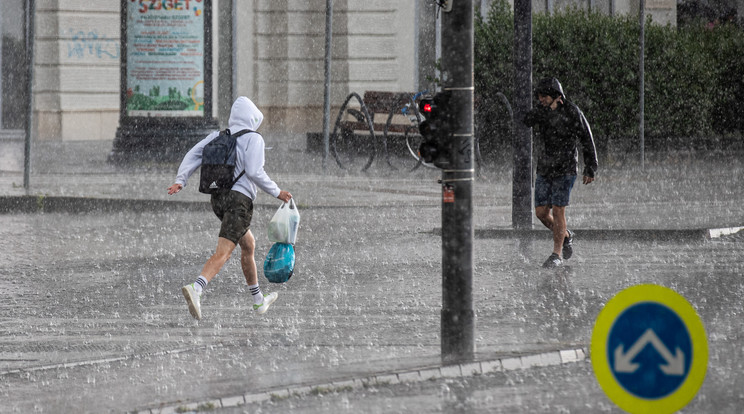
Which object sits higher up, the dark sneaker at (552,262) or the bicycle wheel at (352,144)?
the bicycle wheel at (352,144)

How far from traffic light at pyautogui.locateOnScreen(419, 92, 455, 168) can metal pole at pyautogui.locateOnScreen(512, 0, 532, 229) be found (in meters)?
5.89

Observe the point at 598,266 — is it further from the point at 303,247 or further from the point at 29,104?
the point at 29,104

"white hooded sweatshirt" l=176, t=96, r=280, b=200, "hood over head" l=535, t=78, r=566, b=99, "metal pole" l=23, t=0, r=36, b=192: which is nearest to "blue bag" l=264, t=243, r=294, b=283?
"white hooded sweatshirt" l=176, t=96, r=280, b=200

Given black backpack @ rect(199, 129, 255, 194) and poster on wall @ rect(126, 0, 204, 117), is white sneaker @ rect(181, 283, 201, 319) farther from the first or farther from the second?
Answer: poster on wall @ rect(126, 0, 204, 117)

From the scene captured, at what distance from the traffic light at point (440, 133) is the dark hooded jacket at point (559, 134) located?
3.89 meters

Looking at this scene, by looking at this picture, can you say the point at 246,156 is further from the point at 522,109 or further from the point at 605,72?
the point at 605,72

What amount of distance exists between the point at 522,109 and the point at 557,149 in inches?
85.3

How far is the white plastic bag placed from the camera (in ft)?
28.7

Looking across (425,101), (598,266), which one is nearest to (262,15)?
(598,266)

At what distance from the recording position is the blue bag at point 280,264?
8789 mm

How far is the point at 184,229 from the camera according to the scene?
1369 centimetres

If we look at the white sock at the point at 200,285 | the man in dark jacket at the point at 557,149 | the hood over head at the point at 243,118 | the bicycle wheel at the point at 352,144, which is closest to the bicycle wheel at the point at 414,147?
the bicycle wheel at the point at 352,144

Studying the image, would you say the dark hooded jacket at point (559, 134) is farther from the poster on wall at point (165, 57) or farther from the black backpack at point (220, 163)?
the poster on wall at point (165, 57)

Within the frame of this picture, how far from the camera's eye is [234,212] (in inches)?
335
